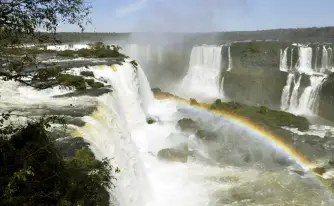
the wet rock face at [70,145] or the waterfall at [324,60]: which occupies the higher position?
the waterfall at [324,60]

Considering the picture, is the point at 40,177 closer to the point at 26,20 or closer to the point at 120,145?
the point at 26,20

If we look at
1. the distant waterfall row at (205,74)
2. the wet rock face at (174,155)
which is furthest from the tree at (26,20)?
the distant waterfall row at (205,74)

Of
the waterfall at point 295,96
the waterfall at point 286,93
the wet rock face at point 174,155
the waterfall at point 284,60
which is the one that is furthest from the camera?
the waterfall at point 284,60

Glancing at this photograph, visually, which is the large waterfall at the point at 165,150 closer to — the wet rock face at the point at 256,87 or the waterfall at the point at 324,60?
the wet rock face at the point at 256,87

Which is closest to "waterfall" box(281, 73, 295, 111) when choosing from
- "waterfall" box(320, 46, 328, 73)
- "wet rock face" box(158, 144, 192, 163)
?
"waterfall" box(320, 46, 328, 73)

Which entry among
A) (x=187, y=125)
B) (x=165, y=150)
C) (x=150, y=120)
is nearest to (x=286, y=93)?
(x=187, y=125)
